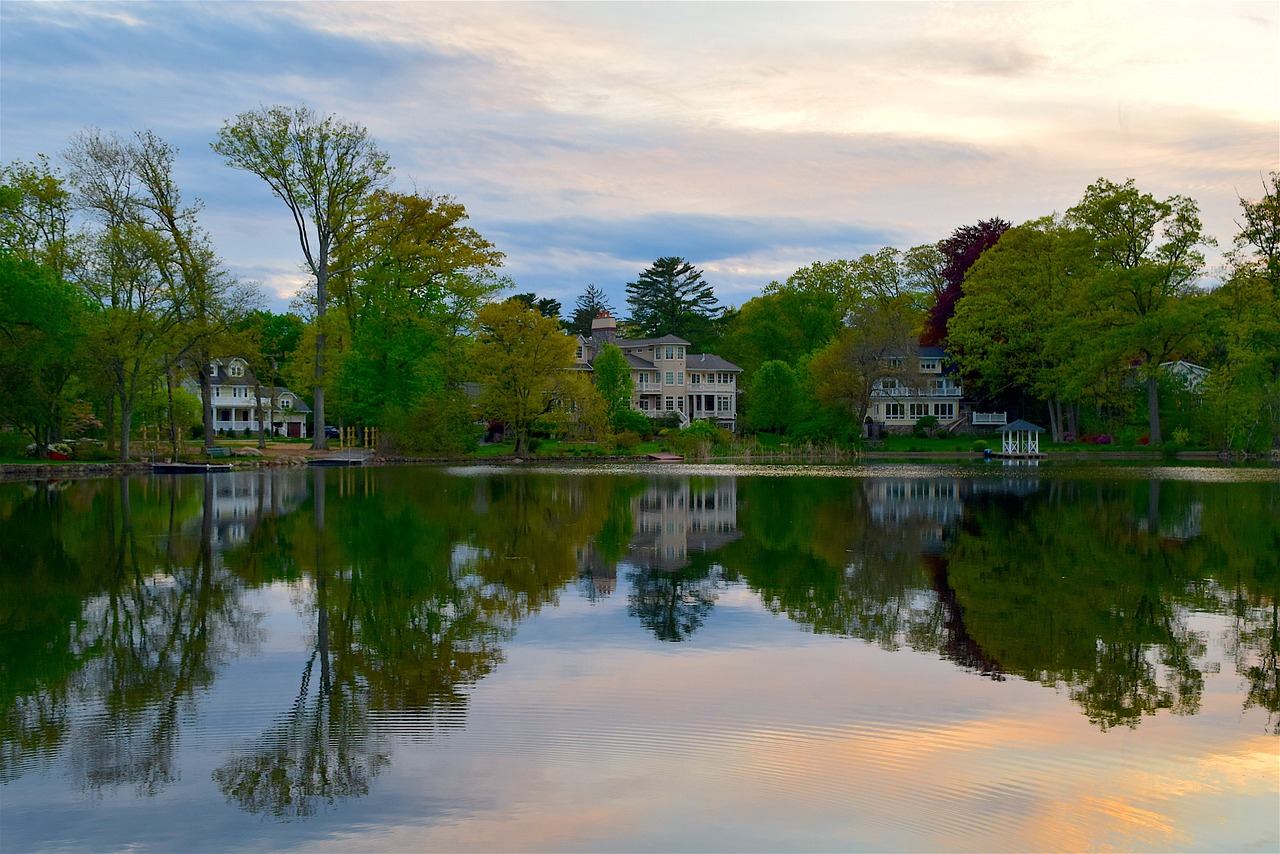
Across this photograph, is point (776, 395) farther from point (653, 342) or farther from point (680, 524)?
point (680, 524)

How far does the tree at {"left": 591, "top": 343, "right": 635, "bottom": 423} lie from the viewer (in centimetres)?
7225

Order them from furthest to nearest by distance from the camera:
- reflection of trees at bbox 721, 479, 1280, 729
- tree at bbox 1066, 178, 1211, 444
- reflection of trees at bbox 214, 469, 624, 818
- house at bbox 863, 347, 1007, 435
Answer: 1. house at bbox 863, 347, 1007, 435
2. tree at bbox 1066, 178, 1211, 444
3. reflection of trees at bbox 721, 479, 1280, 729
4. reflection of trees at bbox 214, 469, 624, 818

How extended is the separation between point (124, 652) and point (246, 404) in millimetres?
90296

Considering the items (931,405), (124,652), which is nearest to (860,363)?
(931,405)

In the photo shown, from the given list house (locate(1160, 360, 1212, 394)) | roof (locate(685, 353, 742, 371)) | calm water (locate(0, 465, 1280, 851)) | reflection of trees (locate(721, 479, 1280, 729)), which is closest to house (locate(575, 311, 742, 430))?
roof (locate(685, 353, 742, 371))

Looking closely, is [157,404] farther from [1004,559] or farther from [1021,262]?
[1021,262]

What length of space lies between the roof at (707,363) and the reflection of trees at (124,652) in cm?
6929

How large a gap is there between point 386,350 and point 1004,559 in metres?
48.2

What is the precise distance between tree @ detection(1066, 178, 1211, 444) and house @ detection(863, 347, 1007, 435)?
19032 mm

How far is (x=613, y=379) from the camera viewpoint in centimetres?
7256

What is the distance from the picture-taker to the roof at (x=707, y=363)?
88.7m

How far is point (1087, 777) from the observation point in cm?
714

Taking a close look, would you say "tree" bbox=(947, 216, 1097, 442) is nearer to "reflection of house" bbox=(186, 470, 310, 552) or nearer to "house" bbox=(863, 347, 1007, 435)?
"house" bbox=(863, 347, 1007, 435)

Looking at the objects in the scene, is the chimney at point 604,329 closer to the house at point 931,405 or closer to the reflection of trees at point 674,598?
the house at point 931,405
